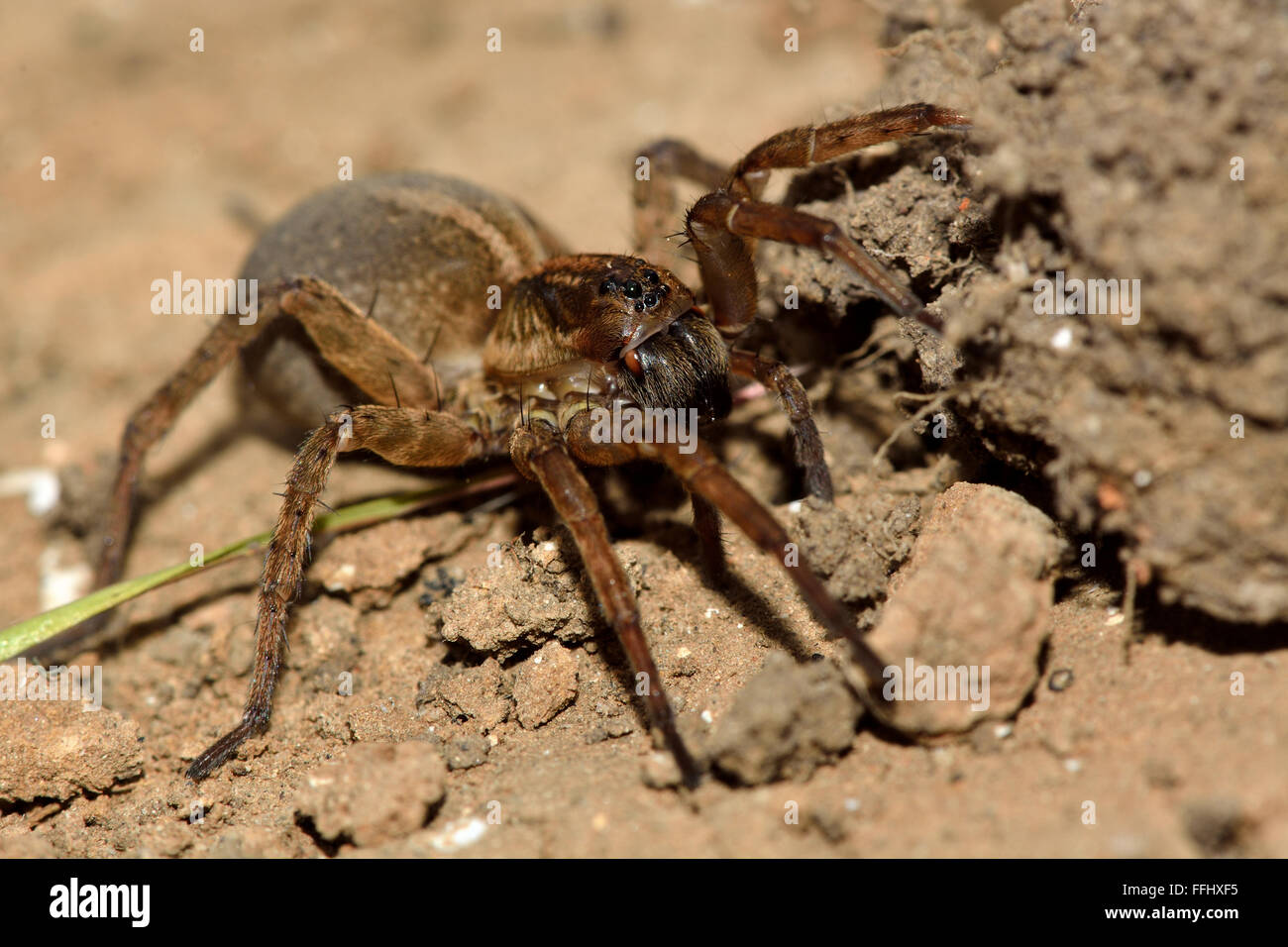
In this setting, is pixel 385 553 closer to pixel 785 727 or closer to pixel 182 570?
pixel 182 570

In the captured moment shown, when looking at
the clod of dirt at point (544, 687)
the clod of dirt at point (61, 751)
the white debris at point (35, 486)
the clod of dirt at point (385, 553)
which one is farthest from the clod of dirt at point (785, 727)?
the white debris at point (35, 486)

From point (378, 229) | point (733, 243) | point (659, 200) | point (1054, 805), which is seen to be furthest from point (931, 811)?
point (378, 229)

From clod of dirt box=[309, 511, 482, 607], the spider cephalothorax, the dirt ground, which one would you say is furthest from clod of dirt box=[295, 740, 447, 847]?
the spider cephalothorax

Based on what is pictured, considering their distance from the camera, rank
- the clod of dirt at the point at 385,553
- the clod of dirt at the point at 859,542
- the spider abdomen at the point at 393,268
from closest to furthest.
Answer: the clod of dirt at the point at 859,542
the clod of dirt at the point at 385,553
the spider abdomen at the point at 393,268

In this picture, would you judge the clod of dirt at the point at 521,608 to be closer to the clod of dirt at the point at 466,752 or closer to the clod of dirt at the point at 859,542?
the clod of dirt at the point at 466,752

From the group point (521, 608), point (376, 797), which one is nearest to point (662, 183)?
point (521, 608)

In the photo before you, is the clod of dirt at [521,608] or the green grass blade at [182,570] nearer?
the clod of dirt at [521,608]
